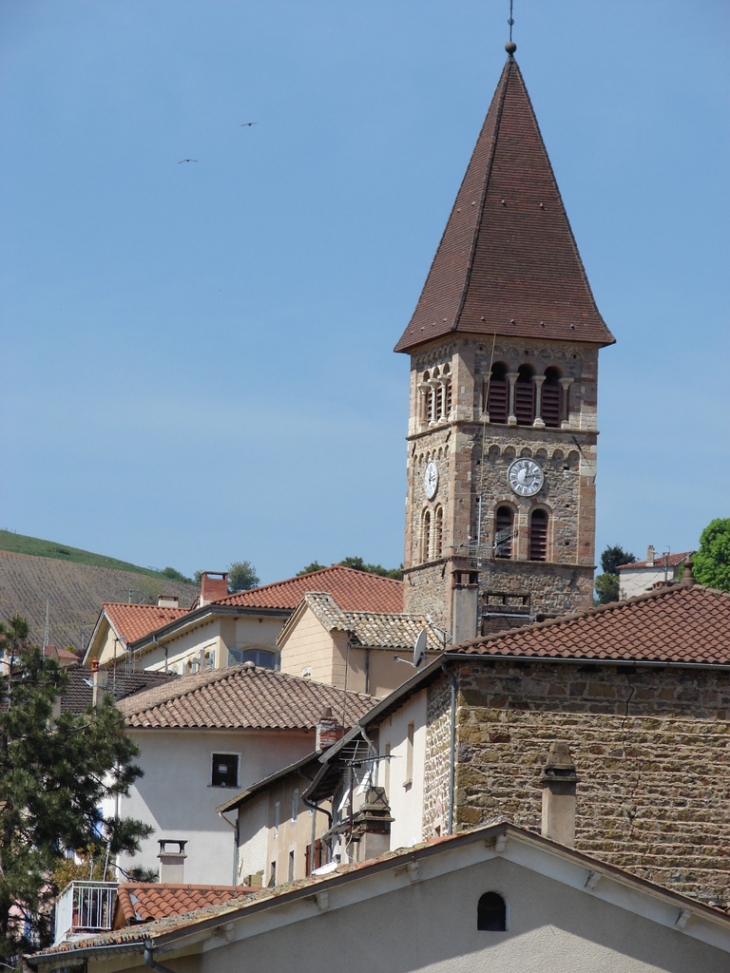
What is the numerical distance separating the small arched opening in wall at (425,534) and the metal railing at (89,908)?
39486 millimetres

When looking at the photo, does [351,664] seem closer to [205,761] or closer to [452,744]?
[205,761]

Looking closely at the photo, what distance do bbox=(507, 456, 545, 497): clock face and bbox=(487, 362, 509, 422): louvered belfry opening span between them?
1544mm

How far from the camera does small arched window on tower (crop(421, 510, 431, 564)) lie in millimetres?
68562

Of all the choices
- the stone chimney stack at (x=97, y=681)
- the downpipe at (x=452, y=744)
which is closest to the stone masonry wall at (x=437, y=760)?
the downpipe at (x=452, y=744)

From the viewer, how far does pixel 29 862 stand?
114ft

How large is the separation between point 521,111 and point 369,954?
53974 mm

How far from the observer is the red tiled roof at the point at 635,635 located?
2878 cm

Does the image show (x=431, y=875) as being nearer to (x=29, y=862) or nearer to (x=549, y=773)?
(x=549, y=773)

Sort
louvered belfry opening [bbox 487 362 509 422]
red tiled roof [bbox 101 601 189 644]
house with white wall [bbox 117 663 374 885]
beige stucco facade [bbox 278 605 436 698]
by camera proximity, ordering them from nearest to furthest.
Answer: house with white wall [bbox 117 663 374 885] → beige stucco facade [bbox 278 605 436 698] → louvered belfry opening [bbox 487 362 509 422] → red tiled roof [bbox 101 601 189 644]

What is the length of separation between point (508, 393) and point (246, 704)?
25065mm

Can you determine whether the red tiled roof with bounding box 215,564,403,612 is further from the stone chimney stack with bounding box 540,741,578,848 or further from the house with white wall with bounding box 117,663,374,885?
the stone chimney stack with bounding box 540,741,578,848

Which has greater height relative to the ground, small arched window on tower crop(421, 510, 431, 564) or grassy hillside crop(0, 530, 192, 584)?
grassy hillside crop(0, 530, 192, 584)

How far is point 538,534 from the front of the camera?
6750cm

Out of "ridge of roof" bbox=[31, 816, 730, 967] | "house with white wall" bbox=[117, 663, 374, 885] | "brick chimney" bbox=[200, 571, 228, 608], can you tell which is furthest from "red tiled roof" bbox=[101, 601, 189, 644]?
"ridge of roof" bbox=[31, 816, 730, 967]
